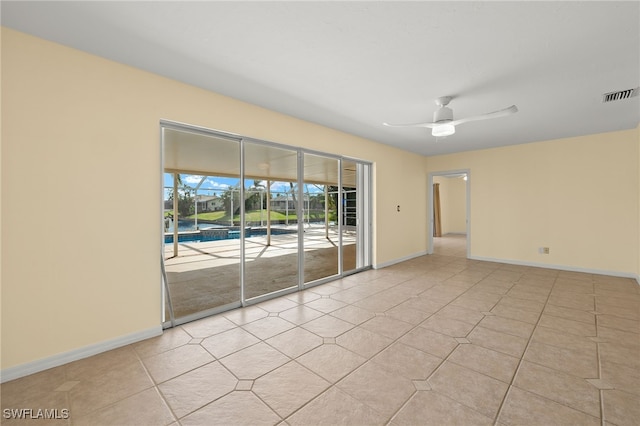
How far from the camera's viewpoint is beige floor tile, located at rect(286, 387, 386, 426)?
166 centimetres

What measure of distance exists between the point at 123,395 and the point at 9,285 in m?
1.24

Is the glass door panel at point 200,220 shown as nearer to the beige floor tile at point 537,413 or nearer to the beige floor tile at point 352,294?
the beige floor tile at point 352,294

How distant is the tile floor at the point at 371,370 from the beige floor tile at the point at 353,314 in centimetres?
3

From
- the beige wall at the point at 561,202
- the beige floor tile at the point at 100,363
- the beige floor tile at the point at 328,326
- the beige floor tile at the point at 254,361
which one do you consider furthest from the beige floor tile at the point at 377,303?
the beige wall at the point at 561,202

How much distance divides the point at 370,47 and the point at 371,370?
8.90 feet

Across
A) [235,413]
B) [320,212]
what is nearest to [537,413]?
[235,413]

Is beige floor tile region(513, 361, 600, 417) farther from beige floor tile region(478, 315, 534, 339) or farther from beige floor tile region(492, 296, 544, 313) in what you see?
beige floor tile region(492, 296, 544, 313)

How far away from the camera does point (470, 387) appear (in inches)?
78.0

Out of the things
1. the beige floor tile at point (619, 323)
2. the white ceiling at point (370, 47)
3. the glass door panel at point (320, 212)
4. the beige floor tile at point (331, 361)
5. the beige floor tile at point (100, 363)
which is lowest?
the beige floor tile at point (619, 323)

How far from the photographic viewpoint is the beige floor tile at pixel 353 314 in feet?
10.4

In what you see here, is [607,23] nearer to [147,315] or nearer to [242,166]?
[242,166]

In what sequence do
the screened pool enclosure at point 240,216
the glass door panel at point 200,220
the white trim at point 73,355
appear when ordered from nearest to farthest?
the white trim at point 73,355 < the screened pool enclosure at point 240,216 < the glass door panel at point 200,220

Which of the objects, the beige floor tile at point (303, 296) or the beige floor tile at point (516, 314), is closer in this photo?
the beige floor tile at point (516, 314)

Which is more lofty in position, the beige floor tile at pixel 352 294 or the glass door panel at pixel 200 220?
the glass door panel at pixel 200 220
